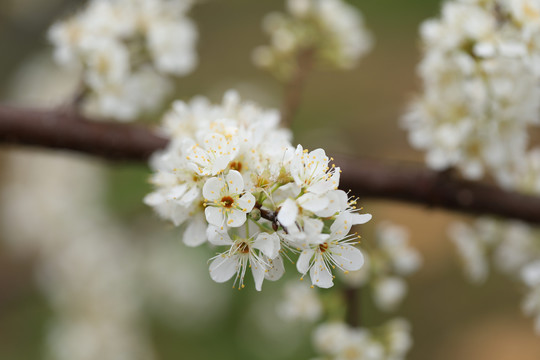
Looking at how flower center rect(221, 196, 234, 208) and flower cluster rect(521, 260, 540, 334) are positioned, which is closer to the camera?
flower center rect(221, 196, 234, 208)

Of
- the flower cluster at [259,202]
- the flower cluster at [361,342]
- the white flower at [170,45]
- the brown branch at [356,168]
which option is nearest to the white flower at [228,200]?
the flower cluster at [259,202]

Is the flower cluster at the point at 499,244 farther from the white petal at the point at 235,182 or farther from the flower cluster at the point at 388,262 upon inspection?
the white petal at the point at 235,182

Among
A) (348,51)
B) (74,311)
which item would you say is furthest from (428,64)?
(74,311)

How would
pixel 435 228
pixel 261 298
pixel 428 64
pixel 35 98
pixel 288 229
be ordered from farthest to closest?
pixel 435 228, pixel 35 98, pixel 261 298, pixel 428 64, pixel 288 229

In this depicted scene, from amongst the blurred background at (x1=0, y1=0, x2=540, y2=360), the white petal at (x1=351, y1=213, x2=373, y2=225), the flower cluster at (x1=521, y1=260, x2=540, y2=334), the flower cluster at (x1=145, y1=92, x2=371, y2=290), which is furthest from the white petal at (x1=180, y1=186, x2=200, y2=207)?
the blurred background at (x1=0, y1=0, x2=540, y2=360)

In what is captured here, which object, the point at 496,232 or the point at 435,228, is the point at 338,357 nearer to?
the point at 496,232

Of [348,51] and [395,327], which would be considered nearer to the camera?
[395,327]

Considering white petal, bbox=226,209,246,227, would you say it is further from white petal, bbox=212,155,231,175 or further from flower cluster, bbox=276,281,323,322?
flower cluster, bbox=276,281,323,322

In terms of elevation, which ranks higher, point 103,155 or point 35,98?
point 35,98
